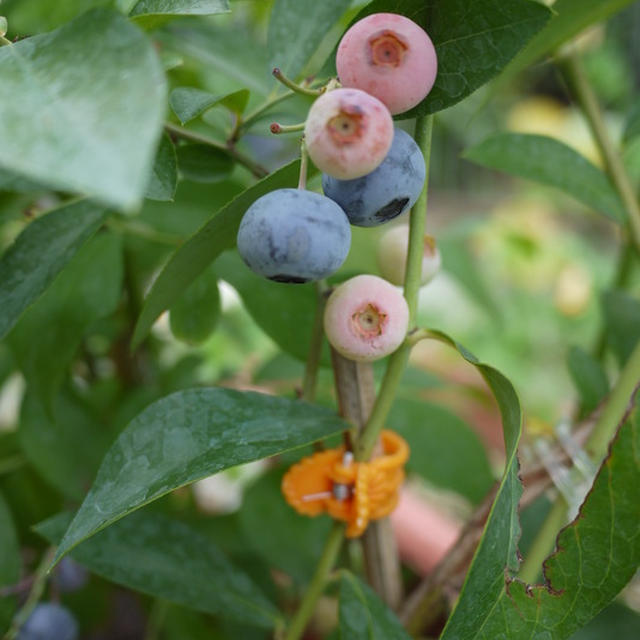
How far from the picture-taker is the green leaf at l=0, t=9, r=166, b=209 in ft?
0.64

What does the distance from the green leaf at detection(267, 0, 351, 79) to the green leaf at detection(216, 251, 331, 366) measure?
0.50 ft

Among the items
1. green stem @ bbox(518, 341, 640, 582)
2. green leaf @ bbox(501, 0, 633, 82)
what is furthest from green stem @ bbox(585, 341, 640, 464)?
green leaf @ bbox(501, 0, 633, 82)

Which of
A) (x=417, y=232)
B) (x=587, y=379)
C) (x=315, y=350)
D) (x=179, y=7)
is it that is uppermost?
(x=179, y=7)

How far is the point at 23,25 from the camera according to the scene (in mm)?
691

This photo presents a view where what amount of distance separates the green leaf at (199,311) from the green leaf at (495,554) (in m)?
0.25

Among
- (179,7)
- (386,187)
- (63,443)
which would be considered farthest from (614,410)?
(63,443)

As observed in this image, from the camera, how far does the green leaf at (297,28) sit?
1.47 ft

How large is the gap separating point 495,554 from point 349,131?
191mm

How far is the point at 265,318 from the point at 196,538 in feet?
0.54

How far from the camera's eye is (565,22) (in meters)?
0.52

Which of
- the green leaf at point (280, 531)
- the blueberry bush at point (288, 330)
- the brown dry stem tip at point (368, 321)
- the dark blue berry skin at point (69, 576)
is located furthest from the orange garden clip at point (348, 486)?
the dark blue berry skin at point (69, 576)

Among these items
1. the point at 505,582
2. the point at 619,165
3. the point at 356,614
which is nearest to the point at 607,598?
the point at 505,582

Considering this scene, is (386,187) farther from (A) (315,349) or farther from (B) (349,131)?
(A) (315,349)

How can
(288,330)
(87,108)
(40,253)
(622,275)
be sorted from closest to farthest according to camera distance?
(87,108)
(40,253)
(288,330)
(622,275)
